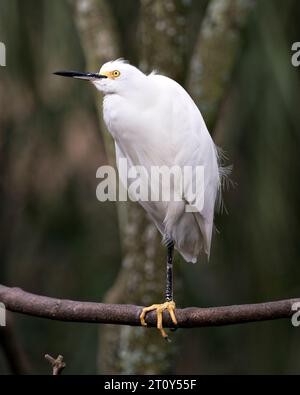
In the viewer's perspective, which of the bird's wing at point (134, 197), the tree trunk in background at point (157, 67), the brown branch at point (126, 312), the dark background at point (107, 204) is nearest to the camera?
the brown branch at point (126, 312)

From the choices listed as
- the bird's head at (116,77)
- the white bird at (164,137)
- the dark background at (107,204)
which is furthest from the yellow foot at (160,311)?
the dark background at (107,204)

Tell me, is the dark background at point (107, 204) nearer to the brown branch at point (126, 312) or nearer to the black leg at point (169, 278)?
the black leg at point (169, 278)

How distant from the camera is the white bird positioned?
1644 millimetres

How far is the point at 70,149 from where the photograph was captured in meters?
3.13

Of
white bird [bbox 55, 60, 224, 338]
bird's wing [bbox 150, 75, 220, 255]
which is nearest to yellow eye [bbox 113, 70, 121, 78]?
white bird [bbox 55, 60, 224, 338]

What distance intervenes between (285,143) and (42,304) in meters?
1.29

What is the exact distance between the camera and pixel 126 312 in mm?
1518

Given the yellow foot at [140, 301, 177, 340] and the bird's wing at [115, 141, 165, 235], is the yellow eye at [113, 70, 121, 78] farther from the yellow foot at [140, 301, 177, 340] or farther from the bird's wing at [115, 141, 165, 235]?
the yellow foot at [140, 301, 177, 340]

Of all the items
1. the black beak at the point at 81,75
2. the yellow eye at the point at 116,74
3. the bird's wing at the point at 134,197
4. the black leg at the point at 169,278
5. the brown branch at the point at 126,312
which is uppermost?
the yellow eye at the point at 116,74

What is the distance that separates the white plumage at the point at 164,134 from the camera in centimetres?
166

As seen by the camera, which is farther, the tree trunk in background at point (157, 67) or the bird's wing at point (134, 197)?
the tree trunk in background at point (157, 67)

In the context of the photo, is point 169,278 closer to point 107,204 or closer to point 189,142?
point 189,142

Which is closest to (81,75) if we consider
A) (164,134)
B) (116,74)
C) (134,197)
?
(116,74)

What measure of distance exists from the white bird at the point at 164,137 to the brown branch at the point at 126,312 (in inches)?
Result: 3.7
